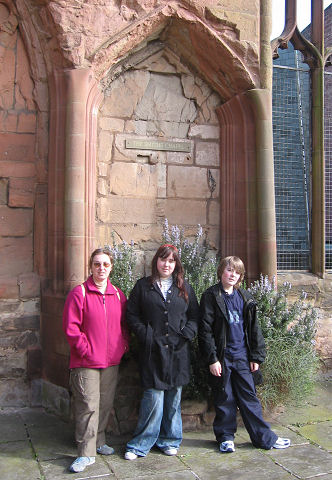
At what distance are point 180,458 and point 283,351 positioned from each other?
1.40 meters

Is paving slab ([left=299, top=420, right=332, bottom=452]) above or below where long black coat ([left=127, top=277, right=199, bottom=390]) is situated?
below

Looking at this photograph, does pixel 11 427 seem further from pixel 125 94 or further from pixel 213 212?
pixel 125 94

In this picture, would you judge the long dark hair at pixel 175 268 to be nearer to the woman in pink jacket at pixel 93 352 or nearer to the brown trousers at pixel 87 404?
the woman in pink jacket at pixel 93 352

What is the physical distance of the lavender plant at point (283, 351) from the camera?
4.61 meters

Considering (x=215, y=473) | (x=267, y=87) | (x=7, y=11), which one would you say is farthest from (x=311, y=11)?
(x=215, y=473)

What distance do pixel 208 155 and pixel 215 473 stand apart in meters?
3.47

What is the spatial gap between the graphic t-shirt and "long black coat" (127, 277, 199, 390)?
295 millimetres

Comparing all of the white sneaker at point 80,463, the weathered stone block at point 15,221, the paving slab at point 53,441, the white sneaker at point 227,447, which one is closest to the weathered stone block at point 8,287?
the weathered stone block at point 15,221

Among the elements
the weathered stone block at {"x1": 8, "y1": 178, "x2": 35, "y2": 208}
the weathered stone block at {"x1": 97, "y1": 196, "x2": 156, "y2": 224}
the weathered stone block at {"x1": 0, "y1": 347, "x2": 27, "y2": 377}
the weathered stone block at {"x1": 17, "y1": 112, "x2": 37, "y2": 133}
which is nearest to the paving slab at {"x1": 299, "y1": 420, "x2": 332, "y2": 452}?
the weathered stone block at {"x1": 97, "y1": 196, "x2": 156, "y2": 224}

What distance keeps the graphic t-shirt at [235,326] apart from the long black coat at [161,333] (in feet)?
0.97

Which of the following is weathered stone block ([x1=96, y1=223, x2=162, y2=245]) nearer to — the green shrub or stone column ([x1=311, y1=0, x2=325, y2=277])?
the green shrub

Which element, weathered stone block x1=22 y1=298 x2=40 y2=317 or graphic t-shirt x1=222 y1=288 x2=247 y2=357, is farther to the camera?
weathered stone block x1=22 y1=298 x2=40 y2=317

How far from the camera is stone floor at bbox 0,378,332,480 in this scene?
142 inches

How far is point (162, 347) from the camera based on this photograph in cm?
391
